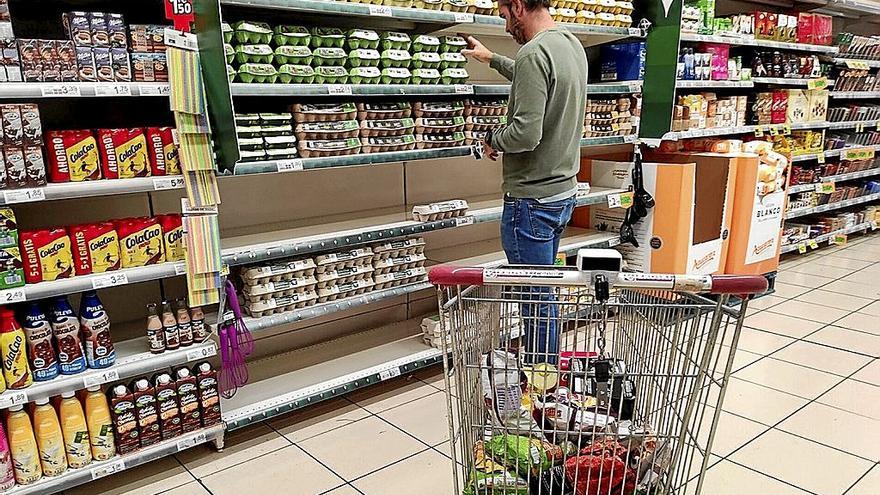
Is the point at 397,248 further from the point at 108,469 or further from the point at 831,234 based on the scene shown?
the point at 831,234

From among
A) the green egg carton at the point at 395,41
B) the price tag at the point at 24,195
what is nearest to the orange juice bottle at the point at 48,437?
the price tag at the point at 24,195

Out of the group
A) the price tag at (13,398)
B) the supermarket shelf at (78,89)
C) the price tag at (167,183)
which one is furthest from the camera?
the price tag at (167,183)

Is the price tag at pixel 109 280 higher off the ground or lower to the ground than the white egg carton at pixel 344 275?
higher

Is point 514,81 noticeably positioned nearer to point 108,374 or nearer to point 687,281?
point 687,281

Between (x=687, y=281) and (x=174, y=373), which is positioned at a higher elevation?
(x=687, y=281)

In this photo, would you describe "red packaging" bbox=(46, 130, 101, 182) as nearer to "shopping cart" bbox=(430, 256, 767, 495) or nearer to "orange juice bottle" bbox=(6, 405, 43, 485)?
"orange juice bottle" bbox=(6, 405, 43, 485)

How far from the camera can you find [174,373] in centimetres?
268

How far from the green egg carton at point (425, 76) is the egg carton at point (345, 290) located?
38.4 inches

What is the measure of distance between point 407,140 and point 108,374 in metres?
1.59

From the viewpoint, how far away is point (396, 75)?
2955 millimetres

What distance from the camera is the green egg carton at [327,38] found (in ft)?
9.09

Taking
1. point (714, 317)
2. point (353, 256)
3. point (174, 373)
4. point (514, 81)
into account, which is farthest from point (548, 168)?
point (174, 373)

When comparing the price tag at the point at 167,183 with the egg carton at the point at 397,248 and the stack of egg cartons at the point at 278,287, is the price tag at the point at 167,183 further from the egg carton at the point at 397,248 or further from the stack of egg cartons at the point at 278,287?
the egg carton at the point at 397,248

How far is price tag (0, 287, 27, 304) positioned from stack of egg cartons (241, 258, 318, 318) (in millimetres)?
838
